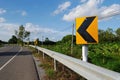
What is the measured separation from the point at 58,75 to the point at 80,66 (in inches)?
160

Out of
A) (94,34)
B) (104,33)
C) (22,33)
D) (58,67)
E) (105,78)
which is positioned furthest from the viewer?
(22,33)

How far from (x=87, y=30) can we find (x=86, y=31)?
0.15 feet

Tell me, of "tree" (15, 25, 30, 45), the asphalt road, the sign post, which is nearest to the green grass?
the asphalt road

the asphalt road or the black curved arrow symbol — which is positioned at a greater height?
the black curved arrow symbol

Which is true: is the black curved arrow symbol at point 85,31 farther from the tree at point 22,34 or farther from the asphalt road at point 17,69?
the tree at point 22,34

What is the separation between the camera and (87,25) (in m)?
7.03

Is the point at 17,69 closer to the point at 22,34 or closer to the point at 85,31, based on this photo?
the point at 85,31

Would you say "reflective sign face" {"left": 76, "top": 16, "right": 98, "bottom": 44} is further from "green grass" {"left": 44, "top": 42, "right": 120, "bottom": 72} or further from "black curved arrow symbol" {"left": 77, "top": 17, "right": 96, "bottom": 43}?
"green grass" {"left": 44, "top": 42, "right": 120, "bottom": 72}

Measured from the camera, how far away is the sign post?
694cm

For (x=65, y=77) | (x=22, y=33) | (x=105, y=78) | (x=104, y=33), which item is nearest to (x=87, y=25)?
Answer: (x=105, y=78)

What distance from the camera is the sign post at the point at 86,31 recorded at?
694cm

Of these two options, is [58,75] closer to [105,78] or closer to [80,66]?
[80,66]

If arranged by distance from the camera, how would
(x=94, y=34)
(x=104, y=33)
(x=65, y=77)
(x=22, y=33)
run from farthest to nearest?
(x=22, y=33), (x=104, y=33), (x=65, y=77), (x=94, y=34)

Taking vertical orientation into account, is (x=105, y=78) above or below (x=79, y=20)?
below
